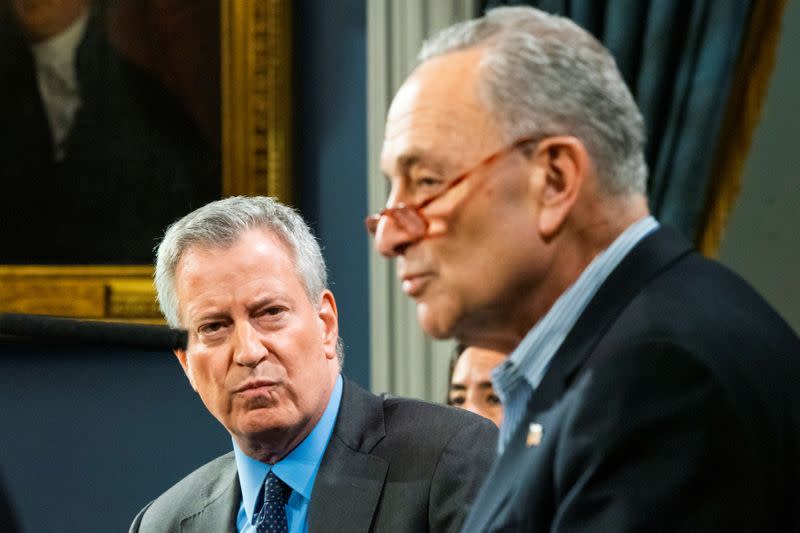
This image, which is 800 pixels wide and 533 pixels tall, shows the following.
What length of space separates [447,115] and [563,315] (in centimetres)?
32

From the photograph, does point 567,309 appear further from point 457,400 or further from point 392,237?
point 457,400

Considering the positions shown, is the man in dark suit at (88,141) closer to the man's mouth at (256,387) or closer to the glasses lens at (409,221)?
the man's mouth at (256,387)

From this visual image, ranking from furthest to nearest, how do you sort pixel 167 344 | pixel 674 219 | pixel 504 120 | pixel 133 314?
pixel 133 314 → pixel 674 219 → pixel 504 120 → pixel 167 344

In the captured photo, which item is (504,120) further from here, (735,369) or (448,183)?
(735,369)

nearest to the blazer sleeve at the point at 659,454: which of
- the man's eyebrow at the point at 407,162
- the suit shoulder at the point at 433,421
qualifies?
the man's eyebrow at the point at 407,162

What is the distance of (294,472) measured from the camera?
284 centimetres

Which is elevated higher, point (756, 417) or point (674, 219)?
point (756, 417)

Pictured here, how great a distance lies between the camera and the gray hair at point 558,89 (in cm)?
173

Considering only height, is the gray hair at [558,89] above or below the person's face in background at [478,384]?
above

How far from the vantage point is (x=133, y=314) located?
14.8ft

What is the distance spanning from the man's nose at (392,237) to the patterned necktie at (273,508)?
1151 millimetres

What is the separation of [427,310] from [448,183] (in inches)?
7.1

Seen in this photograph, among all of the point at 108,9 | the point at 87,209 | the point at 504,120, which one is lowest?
the point at 87,209

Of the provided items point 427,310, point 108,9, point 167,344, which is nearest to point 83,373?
point 108,9
